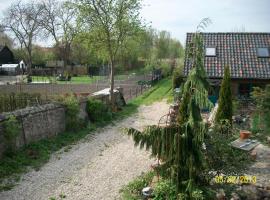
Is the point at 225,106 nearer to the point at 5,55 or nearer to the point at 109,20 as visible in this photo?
the point at 109,20

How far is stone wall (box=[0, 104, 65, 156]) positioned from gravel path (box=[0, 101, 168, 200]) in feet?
4.44

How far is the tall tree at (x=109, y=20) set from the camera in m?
23.1

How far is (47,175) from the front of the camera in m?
11.7

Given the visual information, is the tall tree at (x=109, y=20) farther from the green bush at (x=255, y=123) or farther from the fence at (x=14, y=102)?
the green bush at (x=255, y=123)

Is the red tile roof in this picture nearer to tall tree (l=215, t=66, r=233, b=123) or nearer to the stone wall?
tall tree (l=215, t=66, r=233, b=123)

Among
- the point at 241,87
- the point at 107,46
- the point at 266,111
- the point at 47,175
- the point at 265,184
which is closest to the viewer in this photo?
the point at 265,184

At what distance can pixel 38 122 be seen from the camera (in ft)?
48.4

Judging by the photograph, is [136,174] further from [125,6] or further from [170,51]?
[170,51]

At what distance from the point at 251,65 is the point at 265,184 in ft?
44.8

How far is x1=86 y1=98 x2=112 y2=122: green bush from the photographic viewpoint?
19.8m

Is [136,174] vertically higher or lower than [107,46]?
lower

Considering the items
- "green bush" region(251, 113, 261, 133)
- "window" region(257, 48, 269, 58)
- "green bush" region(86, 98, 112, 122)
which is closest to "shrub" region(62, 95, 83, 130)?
"green bush" region(86, 98, 112, 122)

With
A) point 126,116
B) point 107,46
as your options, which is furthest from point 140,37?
point 126,116

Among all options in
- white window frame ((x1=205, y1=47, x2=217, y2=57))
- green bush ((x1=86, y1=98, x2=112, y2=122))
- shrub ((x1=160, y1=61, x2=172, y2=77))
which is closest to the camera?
green bush ((x1=86, y1=98, x2=112, y2=122))
